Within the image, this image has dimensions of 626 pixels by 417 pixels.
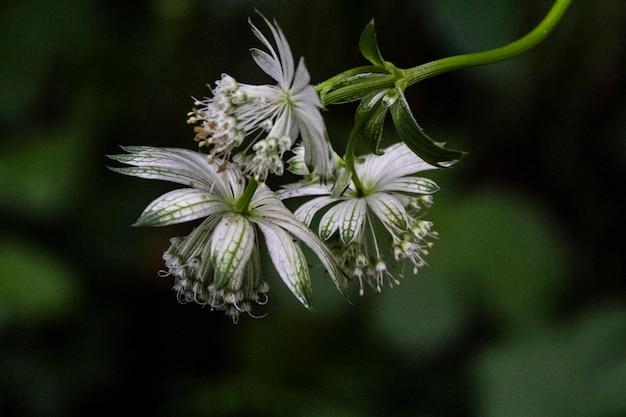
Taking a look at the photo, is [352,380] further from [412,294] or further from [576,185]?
[576,185]

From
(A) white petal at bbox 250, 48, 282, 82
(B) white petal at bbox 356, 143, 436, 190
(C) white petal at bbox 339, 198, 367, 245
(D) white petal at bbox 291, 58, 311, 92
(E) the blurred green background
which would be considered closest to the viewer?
(D) white petal at bbox 291, 58, 311, 92

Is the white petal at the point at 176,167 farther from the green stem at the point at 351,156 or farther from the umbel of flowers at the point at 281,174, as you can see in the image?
the green stem at the point at 351,156

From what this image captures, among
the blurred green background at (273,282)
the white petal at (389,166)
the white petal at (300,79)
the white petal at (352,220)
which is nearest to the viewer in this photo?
the white petal at (300,79)

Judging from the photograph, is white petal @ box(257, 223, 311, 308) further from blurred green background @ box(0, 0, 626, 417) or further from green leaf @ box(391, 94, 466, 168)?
blurred green background @ box(0, 0, 626, 417)

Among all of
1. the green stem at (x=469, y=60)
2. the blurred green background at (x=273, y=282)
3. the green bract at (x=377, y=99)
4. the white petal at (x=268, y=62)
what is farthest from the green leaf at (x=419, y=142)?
the blurred green background at (x=273, y=282)

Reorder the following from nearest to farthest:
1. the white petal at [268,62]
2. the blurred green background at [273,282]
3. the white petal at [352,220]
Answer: the white petal at [268,62] < the white petal at [352,220] < the blurred green background at [273,282]

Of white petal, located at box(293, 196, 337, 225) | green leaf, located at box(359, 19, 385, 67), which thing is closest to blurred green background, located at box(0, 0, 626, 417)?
white petal, located at box(293, 196, 337, 225)

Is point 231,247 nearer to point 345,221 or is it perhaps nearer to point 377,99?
point 345,221

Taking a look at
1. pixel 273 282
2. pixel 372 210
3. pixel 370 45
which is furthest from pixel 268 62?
pixel 273 282

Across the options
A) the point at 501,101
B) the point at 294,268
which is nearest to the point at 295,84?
the point at 294,268
